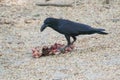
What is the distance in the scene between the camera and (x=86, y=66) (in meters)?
8.20

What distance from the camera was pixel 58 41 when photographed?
10633mm

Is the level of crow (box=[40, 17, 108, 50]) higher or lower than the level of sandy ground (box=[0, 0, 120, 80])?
higher

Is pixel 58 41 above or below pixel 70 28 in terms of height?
below

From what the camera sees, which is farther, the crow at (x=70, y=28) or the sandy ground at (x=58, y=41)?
the crow at (x=70, y=28)

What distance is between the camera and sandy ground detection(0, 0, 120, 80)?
789cm

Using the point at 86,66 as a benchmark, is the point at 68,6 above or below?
below

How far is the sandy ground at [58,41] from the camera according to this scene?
789 cm

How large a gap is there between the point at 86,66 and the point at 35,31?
145 inches

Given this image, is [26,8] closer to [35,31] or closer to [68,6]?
[68,6]

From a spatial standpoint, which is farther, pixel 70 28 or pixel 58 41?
pixel 58 41

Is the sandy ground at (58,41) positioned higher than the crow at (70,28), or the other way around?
the crow at (70,28)

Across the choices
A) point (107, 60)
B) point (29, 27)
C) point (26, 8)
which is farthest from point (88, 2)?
point (107, 60)

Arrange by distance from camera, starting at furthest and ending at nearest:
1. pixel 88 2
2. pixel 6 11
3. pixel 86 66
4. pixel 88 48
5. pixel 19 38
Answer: pixel 88 2 → pixel 6 11 → pixel 19 38 → pixel 88 48 → pixel 86 66

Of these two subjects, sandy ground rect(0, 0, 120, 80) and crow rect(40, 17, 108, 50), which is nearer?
sandy ground rect(0, 0, 120, 80)
